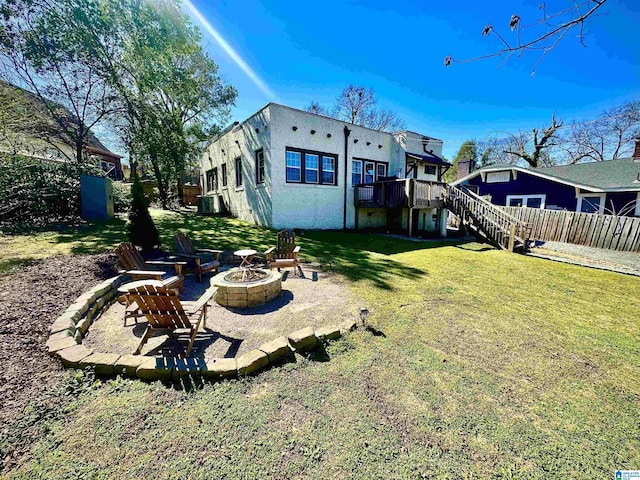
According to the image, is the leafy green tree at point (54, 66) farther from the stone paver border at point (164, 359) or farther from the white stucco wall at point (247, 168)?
the stone paver border at point (164, 359)

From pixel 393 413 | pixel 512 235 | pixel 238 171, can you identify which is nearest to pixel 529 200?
pixel 512 235

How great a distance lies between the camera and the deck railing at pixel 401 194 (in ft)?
40.3

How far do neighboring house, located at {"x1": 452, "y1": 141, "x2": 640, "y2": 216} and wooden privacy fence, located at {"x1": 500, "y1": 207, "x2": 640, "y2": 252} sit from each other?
3853 mm

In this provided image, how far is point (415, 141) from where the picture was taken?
55.2ft

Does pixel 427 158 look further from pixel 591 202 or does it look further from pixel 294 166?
pixel 294 166

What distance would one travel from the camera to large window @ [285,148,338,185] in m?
12.3

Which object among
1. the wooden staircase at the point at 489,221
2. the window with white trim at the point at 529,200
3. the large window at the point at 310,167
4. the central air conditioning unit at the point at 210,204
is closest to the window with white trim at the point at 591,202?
the window with white trim at the point at 529,200

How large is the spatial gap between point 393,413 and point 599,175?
2223 cm

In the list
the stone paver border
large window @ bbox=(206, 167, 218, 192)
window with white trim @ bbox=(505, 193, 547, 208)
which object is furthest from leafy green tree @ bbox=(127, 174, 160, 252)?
window with white trim @ bbox=(505, 193, 547, 208)

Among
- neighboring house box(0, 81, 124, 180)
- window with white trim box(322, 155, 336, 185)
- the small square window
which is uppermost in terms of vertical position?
neighboring house box(0, 81, 124, 180)

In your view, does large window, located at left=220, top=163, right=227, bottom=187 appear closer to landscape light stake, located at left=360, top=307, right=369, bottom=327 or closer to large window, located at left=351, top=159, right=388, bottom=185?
large window, located at left=351, top=159, right=388, bottom=185

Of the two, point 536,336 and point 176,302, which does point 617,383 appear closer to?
point 536,336

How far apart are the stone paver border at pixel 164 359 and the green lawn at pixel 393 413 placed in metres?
0.13

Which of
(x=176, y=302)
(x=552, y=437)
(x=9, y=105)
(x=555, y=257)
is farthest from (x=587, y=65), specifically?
(x=9, y=105)
